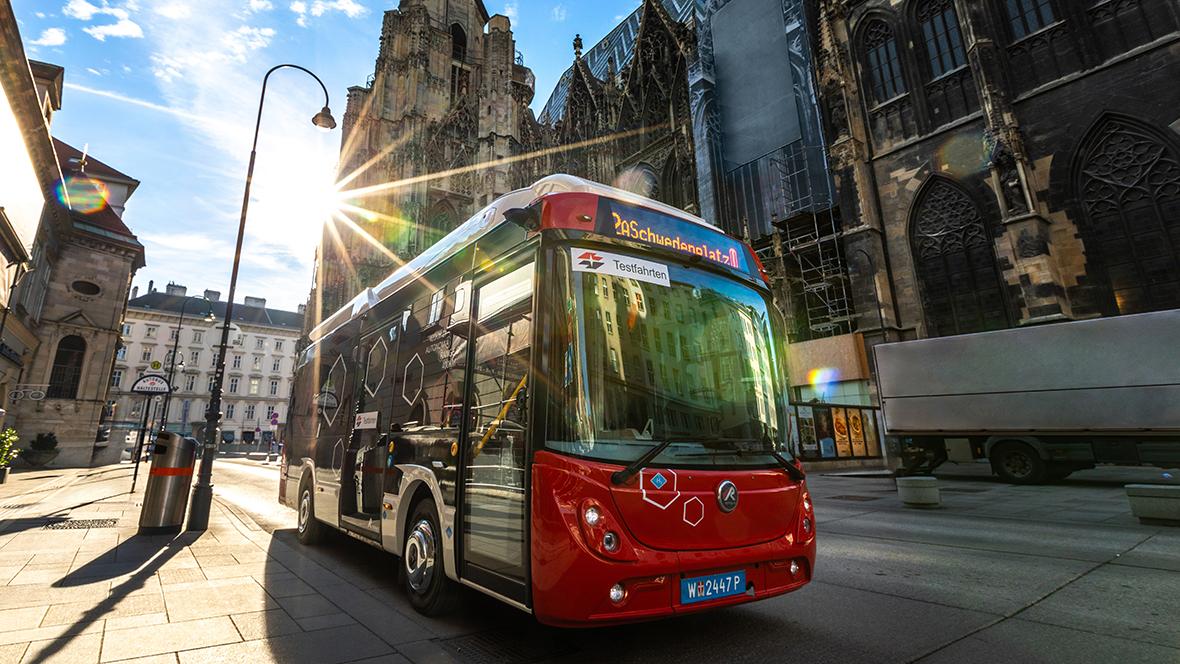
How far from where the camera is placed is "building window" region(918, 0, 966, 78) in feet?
65.7

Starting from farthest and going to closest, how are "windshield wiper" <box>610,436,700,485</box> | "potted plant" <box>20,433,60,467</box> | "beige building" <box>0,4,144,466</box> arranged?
"potted plant" <box>20,433,60,467</box> → "beige building" <box>0,4,144,466</box> → "windshield wiper" <box>610,436,700,485</box>

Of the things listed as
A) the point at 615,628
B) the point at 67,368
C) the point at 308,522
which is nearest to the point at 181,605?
the point at 308,522

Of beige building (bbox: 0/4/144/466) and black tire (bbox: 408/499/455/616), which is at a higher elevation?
beige building (bbox: 0/4/144/466)

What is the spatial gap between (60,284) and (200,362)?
46801mm

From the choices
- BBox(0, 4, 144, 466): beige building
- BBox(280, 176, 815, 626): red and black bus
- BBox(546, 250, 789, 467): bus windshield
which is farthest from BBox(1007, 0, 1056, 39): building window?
BBox(0, 4, 144, 466): beige building

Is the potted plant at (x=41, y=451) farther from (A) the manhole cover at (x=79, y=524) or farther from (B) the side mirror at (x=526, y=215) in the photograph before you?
(B) the side mirror at (x=526, y=215)

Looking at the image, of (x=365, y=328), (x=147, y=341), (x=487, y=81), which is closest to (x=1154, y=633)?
(x=365, y=328)

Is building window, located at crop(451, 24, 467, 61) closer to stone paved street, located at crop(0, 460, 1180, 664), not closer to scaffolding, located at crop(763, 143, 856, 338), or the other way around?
scaffolding, located at crop(763, 143, 856, 338)

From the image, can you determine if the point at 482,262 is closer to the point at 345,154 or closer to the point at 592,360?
the point at 592,360

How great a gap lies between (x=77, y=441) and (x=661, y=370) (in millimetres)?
32355

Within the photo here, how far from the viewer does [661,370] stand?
338 cm

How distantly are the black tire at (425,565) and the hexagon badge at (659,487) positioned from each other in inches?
76.0

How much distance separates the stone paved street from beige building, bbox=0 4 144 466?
Result: 14.3 meters

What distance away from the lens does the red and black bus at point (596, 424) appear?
114 inches
